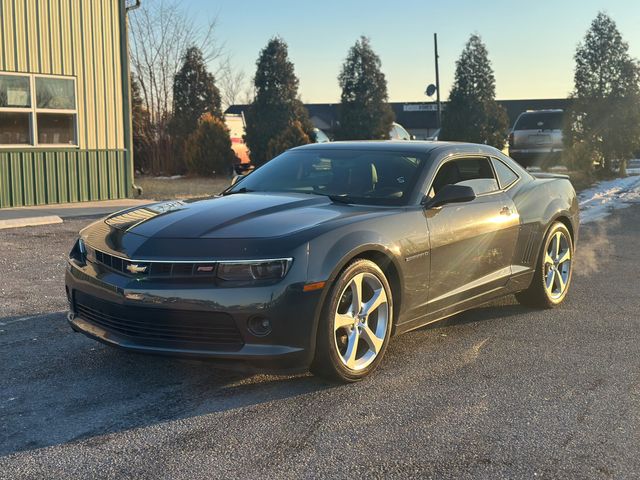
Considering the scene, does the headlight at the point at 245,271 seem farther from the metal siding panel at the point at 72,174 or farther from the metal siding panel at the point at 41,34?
the metal siding panel at the point at 72,174

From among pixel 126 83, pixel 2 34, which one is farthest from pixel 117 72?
pixel 2 34

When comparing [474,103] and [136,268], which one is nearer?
[136,268]

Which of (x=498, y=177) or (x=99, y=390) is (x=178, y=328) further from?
(x=498, y=177)

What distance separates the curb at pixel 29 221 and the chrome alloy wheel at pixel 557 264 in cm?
784

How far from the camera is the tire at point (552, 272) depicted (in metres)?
5.95

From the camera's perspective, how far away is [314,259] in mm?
3877

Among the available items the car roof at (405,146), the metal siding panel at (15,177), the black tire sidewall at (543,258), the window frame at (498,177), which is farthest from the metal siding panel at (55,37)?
the black tire sidewall at (543,258)

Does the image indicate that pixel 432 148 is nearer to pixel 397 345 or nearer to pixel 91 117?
pixel 397 345

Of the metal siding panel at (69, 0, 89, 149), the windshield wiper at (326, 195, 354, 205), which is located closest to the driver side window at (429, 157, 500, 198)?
the windshield wiper at (326, 195, 354, 205)

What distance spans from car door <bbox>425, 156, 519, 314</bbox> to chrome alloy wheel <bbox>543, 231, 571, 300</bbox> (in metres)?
0.68

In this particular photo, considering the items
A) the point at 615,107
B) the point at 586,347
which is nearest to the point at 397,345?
the point at 586,347

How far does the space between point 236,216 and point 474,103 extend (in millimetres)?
21159

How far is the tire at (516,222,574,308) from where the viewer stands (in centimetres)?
595

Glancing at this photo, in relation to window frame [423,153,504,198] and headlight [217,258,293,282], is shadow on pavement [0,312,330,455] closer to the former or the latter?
headlight [217,258,293,282]
